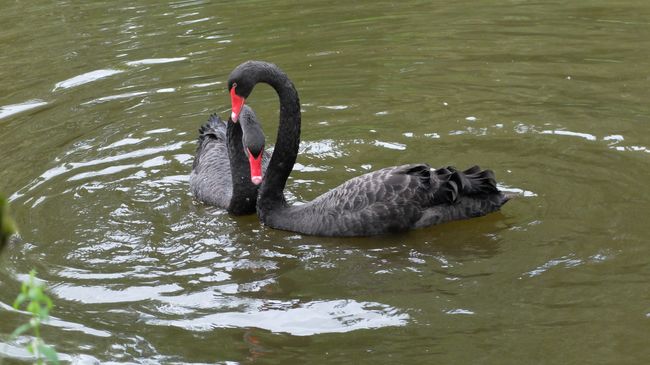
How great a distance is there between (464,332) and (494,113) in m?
3.55

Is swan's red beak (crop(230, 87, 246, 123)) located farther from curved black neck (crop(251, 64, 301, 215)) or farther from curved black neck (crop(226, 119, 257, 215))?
curved black neck (crop(226, 119, 257, 215))

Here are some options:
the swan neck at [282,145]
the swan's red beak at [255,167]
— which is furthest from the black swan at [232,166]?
the swan neck at [282,145]

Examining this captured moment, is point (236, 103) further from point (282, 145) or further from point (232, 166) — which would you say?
point (232, 166)

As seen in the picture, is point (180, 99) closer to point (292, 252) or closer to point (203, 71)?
point (203, 71)

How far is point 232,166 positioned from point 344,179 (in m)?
0.82

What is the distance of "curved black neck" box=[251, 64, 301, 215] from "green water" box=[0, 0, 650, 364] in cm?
23

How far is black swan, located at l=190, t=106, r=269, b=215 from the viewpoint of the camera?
6.15 meters

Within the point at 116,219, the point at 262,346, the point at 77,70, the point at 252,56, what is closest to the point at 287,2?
the point at 252,56

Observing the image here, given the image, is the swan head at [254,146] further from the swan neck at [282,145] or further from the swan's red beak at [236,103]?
the swan neck at [282,145]

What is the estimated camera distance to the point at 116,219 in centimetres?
645

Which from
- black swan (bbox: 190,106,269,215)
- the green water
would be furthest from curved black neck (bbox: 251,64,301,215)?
the green water

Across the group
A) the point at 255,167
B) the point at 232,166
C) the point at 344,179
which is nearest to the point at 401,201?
the point at 255,167

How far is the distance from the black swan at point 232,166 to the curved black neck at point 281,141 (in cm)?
12

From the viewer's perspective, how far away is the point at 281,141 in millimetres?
6395
